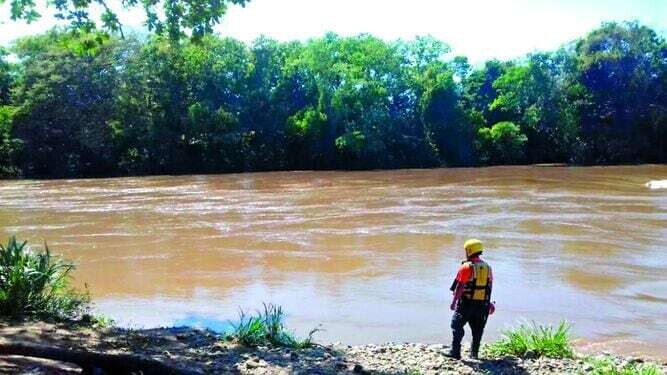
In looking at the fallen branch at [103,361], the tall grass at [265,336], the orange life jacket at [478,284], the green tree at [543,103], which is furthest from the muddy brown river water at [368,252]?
the green tree at [543,103]

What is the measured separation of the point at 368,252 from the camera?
15.4m

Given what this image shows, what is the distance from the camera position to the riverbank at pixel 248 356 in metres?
5.94

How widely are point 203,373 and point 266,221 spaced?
15.5m

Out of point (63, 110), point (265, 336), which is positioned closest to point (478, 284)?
point (265, 336)

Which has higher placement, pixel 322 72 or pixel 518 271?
pixel 322 72

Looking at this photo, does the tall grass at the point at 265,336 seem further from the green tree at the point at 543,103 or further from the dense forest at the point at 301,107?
the green tree at the point at 543,103

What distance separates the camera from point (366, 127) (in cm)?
4553

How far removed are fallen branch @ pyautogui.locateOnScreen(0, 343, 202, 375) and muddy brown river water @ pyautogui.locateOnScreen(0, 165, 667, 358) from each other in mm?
4047

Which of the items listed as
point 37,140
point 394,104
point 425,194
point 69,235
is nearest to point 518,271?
point 69,235

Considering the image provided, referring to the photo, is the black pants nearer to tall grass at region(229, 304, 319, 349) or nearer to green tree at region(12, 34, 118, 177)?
tall grass at region(229, 304, 319, 349)

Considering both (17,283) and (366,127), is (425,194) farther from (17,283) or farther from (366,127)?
(17,283)

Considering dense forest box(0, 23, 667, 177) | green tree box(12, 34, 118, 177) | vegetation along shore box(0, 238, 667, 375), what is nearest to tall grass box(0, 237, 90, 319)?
vegetation along shore box(0, 238, 667, 375)

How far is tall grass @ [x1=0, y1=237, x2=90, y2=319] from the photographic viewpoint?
7488 millimetres

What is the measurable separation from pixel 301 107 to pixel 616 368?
42.1 metres
